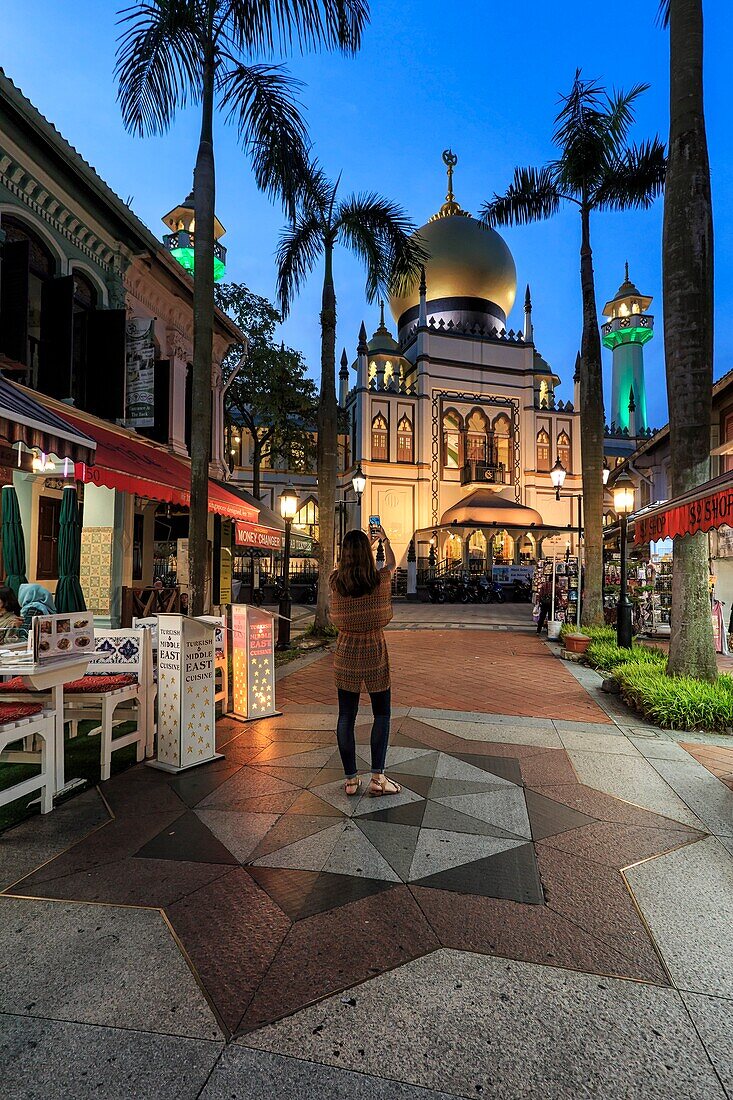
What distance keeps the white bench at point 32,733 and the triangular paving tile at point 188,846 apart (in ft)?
3.08

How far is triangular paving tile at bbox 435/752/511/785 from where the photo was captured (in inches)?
174

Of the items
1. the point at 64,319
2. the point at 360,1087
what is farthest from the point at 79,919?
the point at 64,319

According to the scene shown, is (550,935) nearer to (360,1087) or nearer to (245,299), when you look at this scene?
(360,1087)

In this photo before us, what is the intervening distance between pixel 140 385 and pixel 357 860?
31.6ft

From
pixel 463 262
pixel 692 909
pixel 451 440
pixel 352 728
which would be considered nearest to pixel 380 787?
pixel 352 728

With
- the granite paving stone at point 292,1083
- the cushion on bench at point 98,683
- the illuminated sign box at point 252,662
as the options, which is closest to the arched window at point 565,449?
the illuminated sign box at point 252,662

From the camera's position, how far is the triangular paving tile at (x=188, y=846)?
10.4ft

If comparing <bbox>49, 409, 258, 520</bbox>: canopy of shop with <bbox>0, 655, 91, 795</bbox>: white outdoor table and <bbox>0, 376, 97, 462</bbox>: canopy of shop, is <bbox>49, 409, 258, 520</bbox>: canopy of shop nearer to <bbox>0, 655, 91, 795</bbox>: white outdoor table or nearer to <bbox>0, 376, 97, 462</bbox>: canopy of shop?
<bbox>0, 376, 97, 462</bbox>: canopy of shop

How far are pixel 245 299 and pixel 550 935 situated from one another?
74.8 ft

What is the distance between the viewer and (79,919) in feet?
8.53

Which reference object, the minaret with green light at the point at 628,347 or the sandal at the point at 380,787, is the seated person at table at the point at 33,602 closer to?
the sandal at the point at 380,787

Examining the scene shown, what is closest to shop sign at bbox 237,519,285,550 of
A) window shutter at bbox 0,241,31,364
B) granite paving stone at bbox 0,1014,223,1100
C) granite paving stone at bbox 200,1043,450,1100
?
window shutter at bbox 0,241,31,364

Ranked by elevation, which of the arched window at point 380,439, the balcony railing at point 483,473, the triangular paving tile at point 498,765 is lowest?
the triangular paving tile at point 498,765

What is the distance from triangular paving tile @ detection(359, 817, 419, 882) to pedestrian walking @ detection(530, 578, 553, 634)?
12.9 meters
